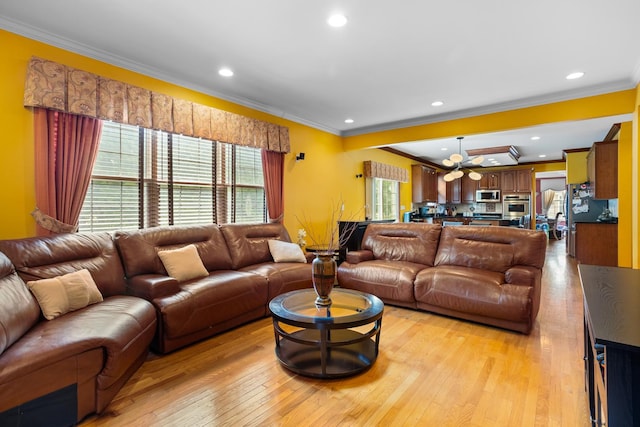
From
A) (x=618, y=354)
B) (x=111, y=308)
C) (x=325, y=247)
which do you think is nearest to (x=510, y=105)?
(x=325, y=247)

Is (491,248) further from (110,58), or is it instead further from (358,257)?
(110,58)

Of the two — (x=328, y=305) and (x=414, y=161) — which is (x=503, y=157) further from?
(x=328, y=305)

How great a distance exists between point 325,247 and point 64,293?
3.75 meters

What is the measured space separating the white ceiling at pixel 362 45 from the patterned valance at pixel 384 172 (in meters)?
2.57

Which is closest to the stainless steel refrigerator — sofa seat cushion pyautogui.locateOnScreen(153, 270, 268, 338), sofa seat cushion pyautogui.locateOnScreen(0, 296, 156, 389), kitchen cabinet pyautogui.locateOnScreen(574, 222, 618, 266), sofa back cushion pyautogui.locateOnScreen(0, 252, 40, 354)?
kitchen cabinet pyautogui.locateOnScreen(574, 222, 618, 266)

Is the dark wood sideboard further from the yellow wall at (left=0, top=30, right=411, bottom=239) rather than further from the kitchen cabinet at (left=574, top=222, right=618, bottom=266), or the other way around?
the kitchen cabinet at (left=574, top=222, right=618, bottom=266)

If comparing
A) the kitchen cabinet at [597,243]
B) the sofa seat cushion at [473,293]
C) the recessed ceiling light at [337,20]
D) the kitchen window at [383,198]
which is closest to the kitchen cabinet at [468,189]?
the kitchen window at [383,198]

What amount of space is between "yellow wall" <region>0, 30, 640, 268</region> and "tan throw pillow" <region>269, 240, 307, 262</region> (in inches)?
35.1

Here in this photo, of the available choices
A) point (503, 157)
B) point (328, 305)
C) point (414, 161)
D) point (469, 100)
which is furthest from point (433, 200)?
point (328, 305)

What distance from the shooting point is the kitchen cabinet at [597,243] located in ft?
19.9

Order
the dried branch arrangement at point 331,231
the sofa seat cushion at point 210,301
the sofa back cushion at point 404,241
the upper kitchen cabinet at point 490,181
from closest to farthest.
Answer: the sofa seat cushion at point 210,301, the sofa back cushion at point 404,241, the dried branch arrangement at point 331,231, the upper kitchen cabinet at point 490,181

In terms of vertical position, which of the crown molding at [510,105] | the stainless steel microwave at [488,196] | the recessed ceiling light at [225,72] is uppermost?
the recessed ceiling light at [225,72]

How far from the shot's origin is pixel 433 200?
9.86m

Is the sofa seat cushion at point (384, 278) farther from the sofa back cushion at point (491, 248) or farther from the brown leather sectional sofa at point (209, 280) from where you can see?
the brown leather sectional sofa at point (209, 280)
